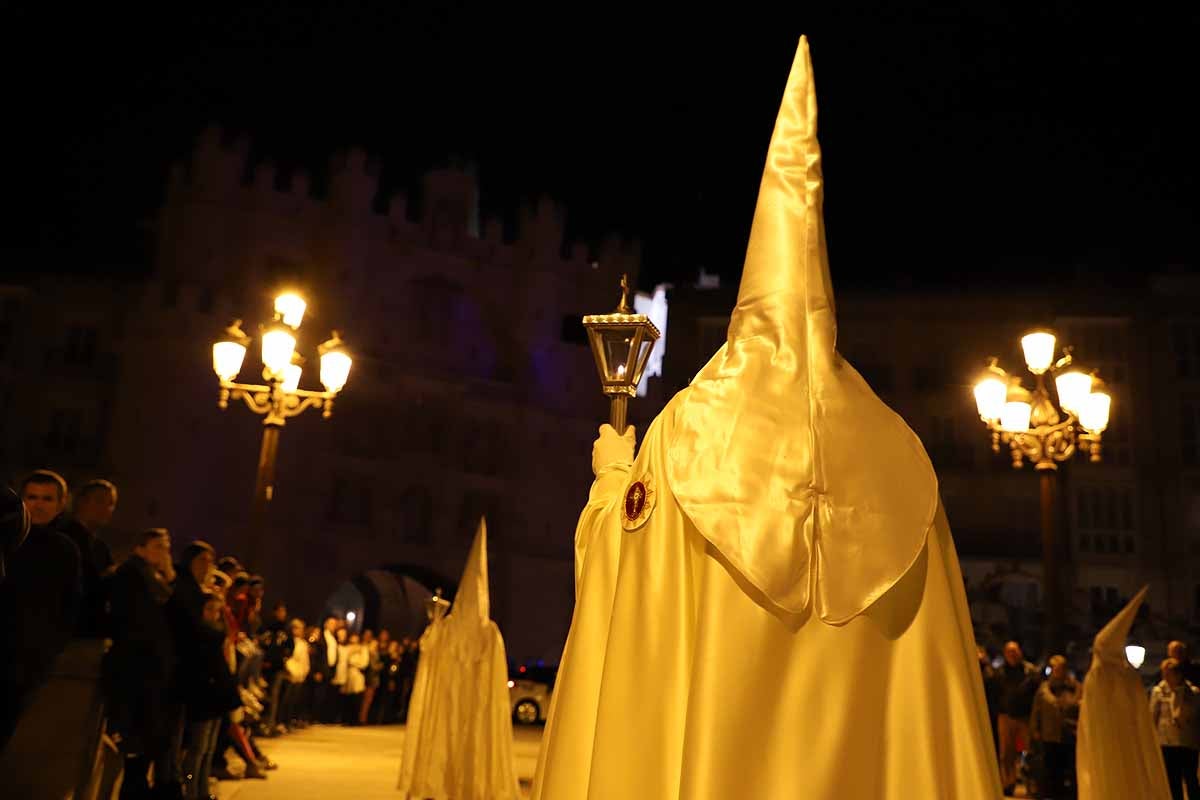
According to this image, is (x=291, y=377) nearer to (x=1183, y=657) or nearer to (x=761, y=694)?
(x=1183, y=657)

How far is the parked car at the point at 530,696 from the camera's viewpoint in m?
24.8

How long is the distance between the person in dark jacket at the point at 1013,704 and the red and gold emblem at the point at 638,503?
11.1m

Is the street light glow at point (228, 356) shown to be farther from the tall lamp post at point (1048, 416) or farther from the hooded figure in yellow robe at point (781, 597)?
the hooded figure in yellow robe at point (781, 597)

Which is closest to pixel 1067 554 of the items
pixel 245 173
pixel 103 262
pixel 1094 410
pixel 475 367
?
A: pixel 475 367

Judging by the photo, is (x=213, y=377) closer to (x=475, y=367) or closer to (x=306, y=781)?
(x=475, y=367)

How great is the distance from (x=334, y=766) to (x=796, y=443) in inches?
449

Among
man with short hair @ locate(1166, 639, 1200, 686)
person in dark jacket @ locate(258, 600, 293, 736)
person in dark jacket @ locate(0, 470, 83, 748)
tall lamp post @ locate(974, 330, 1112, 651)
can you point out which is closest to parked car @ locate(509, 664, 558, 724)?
person in dark jacket @ locate(258, 600, 293, 736)

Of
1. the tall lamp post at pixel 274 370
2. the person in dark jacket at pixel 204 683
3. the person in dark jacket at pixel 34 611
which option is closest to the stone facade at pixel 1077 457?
the tall lamp post at pixel 274 370

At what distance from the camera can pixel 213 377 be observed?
30.0m

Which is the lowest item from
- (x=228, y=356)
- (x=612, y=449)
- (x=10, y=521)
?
(x=10, y=521)

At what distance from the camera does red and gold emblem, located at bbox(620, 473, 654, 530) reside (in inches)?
95.7

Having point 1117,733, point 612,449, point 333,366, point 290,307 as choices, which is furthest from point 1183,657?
point 290,307

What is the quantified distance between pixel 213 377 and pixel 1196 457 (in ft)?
98.7

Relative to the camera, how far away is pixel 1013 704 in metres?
12.5
